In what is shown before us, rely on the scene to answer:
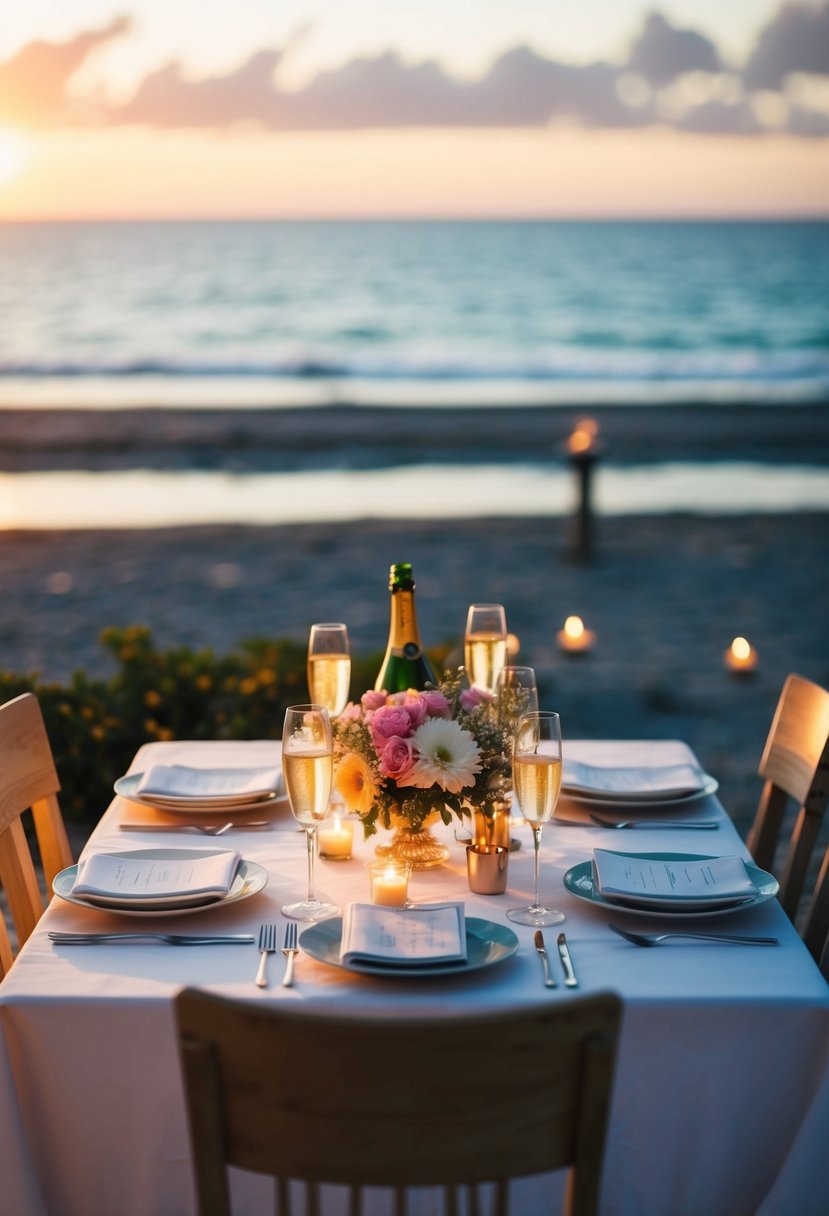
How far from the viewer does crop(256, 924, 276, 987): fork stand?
74.1 inches

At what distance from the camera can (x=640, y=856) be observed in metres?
2.29

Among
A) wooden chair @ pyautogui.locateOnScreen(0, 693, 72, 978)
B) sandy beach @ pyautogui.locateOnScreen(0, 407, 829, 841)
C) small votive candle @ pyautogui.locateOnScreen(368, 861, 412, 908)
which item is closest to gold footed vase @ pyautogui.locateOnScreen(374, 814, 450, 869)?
small votive candle @ pyautogui.locateOnScreen(368, 861, 412, 908)

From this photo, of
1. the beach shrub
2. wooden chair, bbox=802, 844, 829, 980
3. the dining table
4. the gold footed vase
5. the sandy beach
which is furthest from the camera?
the sandy beach

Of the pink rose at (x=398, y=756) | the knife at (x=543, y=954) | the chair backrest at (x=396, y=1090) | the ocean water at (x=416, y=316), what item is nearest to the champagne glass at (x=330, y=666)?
the pink rose at (x=398, y=756)

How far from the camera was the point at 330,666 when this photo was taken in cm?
264

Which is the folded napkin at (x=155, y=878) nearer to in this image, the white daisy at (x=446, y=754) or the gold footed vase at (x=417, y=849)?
the gold footed vase at (x=417, y=849)

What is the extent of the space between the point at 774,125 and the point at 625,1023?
1043 inches

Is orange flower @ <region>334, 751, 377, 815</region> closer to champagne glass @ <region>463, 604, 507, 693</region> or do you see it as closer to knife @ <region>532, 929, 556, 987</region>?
knife @ <region>532, 929, 556, 987</region>

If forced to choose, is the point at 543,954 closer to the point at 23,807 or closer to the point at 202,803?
the point at 202,803

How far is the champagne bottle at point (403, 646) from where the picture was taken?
2.54m

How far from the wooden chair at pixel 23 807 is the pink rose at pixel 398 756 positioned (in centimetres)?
78

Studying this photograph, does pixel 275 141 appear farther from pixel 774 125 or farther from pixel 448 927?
pixel 448 927

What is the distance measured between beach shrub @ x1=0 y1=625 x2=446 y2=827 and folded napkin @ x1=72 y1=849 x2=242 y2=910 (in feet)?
6.98

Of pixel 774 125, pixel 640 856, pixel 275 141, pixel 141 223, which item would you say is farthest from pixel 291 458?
pixel 141 223
